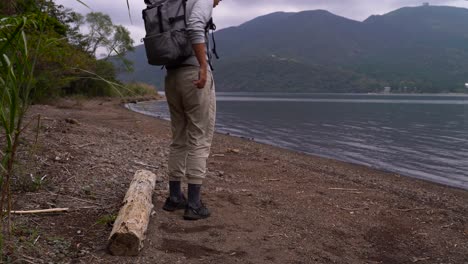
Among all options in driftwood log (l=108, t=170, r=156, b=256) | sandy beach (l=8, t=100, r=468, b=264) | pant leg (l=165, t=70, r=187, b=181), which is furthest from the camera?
pant leg (l=165, t=70, r=187, b=181)

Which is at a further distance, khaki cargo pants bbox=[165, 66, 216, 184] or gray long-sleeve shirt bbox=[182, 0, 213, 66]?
khaki cargo pants bbox=[165, 66, 216, 184]

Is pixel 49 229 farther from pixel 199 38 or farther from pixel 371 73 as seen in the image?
pixel 371 73

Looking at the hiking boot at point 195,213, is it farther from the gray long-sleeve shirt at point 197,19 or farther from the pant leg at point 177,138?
the gray long-sleeve shirt at point 197,19

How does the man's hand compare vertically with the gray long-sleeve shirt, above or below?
below

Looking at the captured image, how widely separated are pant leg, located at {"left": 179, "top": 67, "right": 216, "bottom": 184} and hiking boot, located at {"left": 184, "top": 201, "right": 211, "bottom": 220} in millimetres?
240

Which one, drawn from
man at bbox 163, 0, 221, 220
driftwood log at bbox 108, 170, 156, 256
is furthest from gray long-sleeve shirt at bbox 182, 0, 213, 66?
driftwood log at bbox 108, 170, 156, 256

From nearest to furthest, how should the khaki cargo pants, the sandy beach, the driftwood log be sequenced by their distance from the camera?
the driftwood log < the sandy beach < the khaki cargo pants

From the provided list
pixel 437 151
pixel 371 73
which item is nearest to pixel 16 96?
pixel 437 151

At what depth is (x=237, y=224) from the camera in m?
3.70

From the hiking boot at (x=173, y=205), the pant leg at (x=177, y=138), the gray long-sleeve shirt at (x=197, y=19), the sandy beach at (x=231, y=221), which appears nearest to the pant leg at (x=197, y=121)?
the pant leg at (x=177, y=138)

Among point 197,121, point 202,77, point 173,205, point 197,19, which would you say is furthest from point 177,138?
point 197,19

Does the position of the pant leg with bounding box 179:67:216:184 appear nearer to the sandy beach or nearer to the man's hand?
the man's hand

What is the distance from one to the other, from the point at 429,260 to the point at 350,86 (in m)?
143

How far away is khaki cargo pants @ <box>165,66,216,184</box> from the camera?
3.50 m
